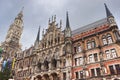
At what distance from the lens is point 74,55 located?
34031 mm

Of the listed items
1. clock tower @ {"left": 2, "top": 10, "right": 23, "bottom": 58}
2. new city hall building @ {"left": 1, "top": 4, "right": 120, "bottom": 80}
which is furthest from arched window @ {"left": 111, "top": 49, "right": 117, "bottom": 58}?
clock tower @ {"left": 2, "top": 10, "right": 23, "bottom": 58}

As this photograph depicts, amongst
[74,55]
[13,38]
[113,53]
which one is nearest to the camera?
[113,53]

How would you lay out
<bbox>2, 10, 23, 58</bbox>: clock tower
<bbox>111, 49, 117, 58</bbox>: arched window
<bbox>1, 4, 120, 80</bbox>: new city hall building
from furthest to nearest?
<bbox>2, 10, 23, 58</bbox>: clock tower, <bbox>1, 4, 120, 80</bbox>: new city hall building, <bbox>111, 49, 117, 58</bbox>: arched window

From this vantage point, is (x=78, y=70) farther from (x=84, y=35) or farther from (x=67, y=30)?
A: (x=67, y=30)

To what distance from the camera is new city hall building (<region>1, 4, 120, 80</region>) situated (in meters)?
28.6

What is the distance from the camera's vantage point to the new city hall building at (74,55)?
28.6 meters

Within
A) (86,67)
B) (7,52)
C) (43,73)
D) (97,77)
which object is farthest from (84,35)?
(7,52)

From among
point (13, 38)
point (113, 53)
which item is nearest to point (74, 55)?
point (113, 53)

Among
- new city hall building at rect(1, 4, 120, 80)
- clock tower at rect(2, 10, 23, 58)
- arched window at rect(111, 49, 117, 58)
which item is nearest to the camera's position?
arched window at rect(111, 49, 117, 58)

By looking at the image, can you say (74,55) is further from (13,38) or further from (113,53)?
(13,38)

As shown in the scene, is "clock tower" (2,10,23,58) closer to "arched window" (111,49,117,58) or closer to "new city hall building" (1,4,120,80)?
"new city hall building" (1,4,120,80)

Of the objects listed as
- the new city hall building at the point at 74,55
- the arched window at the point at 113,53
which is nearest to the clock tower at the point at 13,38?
the new city hall building at the point at 74,55

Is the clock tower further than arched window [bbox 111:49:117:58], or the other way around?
the clock tower

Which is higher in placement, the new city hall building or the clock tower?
the clock tower
